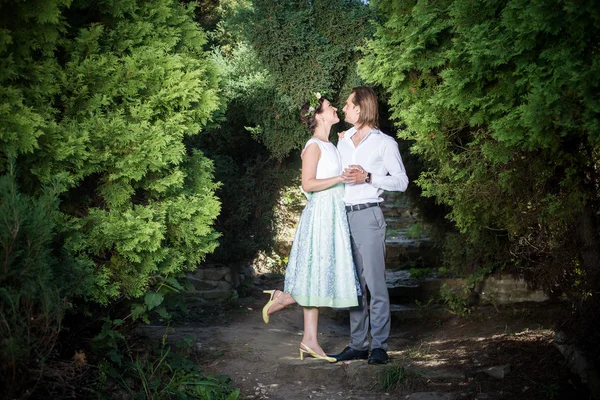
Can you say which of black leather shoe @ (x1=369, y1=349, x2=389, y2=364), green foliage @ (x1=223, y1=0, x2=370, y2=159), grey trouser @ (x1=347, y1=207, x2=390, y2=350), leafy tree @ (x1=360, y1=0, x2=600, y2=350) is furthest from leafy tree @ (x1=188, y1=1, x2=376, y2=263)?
black leather shoe @ (x1=369, y1=349, x2=389, y2=364)

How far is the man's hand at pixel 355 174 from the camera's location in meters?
4.73

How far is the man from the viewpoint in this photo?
4.84 meters

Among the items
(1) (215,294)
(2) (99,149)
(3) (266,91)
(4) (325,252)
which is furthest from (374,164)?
(1) (215,294)

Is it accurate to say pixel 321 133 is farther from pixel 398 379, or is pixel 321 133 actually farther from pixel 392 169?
pixel 398 379

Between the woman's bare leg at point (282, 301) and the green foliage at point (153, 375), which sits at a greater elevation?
the woman's bare leg at point (282, 301)

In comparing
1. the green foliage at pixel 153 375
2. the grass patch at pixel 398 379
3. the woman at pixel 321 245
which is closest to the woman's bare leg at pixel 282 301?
the woman at pixel 321 245

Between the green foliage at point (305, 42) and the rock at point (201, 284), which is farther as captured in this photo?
the rock at point (201, 284)

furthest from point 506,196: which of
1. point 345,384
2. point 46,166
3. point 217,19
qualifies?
point 217,19

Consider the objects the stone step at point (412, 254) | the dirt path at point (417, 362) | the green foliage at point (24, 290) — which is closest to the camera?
the green foliage at point (24, 290)

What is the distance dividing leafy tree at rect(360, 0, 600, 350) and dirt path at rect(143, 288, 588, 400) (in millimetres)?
667

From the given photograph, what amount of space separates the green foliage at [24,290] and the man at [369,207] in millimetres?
2435

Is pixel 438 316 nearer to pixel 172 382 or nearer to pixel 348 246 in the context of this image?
pixel 348 246

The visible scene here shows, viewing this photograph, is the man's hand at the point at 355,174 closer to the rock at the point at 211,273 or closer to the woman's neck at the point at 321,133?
the woman's neck at the point at 321,133

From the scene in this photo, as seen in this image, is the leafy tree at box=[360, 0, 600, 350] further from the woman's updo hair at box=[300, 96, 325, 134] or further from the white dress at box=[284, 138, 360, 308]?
the white dress at box=[284, 138, 360, 308]
